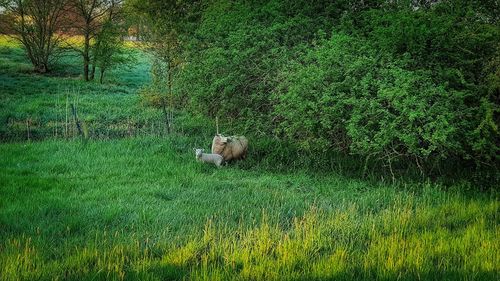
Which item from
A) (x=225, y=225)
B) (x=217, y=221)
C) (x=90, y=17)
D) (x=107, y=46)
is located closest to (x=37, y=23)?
(x=90, y=17)

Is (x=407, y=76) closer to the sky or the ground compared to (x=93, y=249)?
closer to the sky

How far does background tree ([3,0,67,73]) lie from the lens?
30.9 m

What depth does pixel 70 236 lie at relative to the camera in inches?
266

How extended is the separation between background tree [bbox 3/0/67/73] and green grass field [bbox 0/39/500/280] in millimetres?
20332

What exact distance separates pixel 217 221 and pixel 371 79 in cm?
497

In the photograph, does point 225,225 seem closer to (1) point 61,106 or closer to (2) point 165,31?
(1) point 61,106

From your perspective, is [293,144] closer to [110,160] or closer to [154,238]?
[110,160]

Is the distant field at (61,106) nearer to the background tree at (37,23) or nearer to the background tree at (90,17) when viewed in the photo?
the background tree at (37,23)

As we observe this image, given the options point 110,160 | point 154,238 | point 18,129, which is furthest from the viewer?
point 18,129

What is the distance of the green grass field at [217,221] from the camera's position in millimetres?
5684

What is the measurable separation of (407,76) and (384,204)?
111 inches

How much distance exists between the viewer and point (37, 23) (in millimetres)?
31188

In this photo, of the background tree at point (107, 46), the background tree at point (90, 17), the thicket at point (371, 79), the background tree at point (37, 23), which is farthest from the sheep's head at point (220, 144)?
the background tree at point (37, 23)

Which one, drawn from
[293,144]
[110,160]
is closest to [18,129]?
[110,160]
